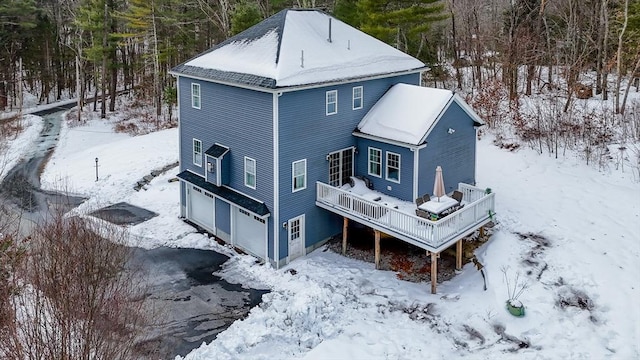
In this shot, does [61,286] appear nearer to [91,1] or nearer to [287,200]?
[287,200]

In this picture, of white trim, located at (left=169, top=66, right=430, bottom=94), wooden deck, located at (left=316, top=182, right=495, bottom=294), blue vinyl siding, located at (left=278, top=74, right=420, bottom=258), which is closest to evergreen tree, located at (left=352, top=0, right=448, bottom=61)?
white trim, located at (left=169, top=66, right=430, bottom=94)

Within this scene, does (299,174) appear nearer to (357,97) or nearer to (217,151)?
(217,151)

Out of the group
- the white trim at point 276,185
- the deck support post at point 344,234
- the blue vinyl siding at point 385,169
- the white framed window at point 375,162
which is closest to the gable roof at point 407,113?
the blue vinyl siding at point 385,169

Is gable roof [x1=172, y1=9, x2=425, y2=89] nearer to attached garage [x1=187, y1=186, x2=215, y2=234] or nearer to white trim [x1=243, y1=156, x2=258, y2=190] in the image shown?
white trim [x1=243, y1=156, x2=258, y2=190]

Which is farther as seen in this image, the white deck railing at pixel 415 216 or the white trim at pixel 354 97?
the white trim at pixel 354 97

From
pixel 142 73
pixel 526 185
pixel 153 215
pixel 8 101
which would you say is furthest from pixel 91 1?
pixel 526 185

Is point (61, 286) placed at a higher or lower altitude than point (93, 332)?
higher

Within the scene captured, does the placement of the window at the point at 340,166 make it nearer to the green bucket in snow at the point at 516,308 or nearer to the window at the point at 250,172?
the window at the point at 250,172

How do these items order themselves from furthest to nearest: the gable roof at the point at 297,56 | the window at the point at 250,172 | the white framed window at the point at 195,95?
the white framed window at the point at 195,95
the window at the point at 250,172
the gable roof at the point at 297,56
